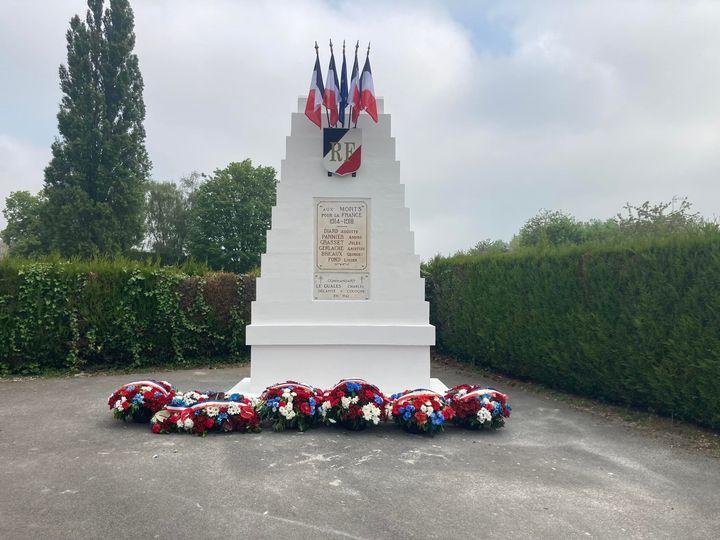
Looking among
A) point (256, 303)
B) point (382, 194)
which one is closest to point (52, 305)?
point (256, 303)

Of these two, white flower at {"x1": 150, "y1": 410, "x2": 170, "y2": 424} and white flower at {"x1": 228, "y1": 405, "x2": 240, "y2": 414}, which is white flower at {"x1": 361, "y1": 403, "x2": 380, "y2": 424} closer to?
white flower at {"x1": 228, "y1": 405, "x2": 240, "y2": 414}

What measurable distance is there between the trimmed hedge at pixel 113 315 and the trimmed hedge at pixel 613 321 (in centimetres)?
613

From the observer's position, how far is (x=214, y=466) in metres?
4.77

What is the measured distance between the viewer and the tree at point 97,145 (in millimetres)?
26797

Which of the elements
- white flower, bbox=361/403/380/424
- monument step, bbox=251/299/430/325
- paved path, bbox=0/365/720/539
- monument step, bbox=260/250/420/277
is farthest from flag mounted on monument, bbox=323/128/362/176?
paved path, bbox=0/365/720/539

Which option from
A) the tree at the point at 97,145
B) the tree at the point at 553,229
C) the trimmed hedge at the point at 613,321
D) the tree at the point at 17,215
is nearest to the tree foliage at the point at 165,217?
the tree at the point at 17,215

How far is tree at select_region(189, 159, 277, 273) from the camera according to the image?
116ft

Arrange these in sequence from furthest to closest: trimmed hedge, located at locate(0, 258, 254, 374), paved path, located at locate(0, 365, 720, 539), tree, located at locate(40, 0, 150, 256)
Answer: tree, located at locate(40, 0, 150, 256), trimmed hedge, located at locate(0, 258, 254, 374), paved path, located at locate(0, 365, 720, 539)

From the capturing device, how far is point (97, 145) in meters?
27.5

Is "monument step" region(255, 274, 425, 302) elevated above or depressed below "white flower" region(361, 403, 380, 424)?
above

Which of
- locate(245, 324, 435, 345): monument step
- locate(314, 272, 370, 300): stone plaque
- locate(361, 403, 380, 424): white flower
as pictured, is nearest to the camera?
locate(361, 403, 380, 424): white flower

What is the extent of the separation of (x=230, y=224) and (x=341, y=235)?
2957cm

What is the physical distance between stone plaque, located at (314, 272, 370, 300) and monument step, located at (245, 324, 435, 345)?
455 millimetres

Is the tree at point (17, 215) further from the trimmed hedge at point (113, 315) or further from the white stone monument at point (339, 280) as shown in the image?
the white stone monument at point (339, 280)
